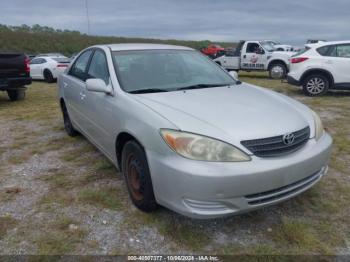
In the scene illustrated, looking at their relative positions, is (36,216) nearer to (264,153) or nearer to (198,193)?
(198,193)

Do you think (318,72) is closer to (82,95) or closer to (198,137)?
(82,95)

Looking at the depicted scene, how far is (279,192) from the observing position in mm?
2605

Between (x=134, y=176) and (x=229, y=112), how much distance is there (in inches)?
42.2

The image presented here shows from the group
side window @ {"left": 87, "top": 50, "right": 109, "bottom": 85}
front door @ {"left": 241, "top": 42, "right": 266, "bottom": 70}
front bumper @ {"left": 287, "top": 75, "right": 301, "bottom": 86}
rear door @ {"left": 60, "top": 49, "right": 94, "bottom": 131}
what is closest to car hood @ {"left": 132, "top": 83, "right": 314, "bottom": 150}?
side window @ {"left": 87, "top": 50, "right": 109, "bottom": 85}

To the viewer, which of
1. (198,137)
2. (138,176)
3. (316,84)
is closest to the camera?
(198,137)

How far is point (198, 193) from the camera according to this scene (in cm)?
241

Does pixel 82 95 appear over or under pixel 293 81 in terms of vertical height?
over

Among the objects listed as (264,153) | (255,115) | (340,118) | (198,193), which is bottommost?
(340,118)

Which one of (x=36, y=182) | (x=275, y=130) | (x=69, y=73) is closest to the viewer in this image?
(x=275, y=130)

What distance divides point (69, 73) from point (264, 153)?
3.72 meters

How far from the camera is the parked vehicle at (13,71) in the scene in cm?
869

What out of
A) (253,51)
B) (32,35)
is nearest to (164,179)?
(253,51)

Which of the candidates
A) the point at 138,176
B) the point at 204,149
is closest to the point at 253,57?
the point at 138,176

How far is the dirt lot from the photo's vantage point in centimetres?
263
